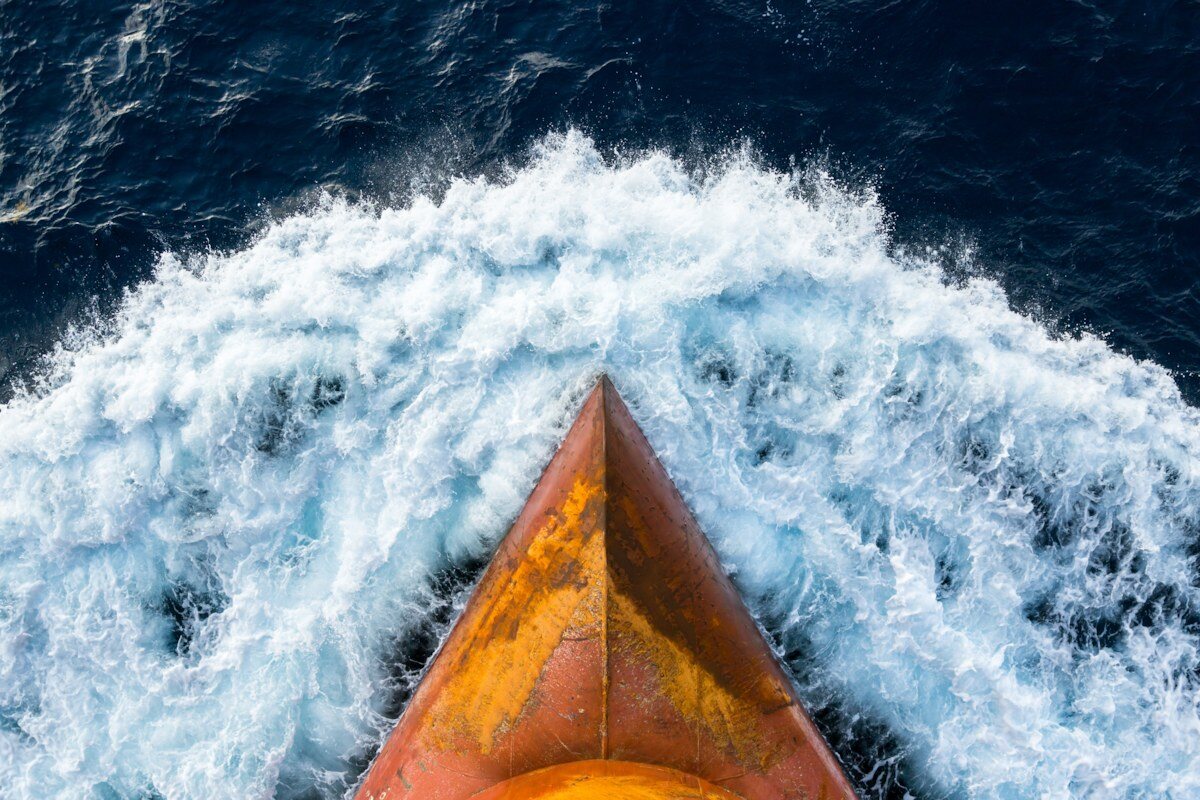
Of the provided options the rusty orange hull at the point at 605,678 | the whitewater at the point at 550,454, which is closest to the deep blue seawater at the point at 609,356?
the whitewater at the point at 550,454

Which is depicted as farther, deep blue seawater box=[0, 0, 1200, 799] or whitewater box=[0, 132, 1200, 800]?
deep blue seawater box=[0, 0, 1200, 799]

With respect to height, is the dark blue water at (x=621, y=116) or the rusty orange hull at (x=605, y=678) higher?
the dark blue water at (x=621, y=116)

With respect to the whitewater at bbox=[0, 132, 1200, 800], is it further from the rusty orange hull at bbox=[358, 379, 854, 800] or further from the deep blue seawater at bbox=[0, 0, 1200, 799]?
the rusty orange hull at bbox=[358, 379, 854, 800]

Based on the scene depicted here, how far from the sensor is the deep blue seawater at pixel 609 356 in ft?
45.7

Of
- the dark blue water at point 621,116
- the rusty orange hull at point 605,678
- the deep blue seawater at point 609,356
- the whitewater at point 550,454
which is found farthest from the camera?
the dark blue water at point 621,116

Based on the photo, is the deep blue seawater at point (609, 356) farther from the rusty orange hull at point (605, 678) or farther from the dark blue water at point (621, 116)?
the rusty orange hull at point (605, 678)

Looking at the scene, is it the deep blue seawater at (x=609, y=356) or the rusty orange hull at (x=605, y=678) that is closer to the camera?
the rusty orange hull at (x=605, y=678)

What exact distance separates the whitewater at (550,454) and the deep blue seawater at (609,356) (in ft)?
0.25

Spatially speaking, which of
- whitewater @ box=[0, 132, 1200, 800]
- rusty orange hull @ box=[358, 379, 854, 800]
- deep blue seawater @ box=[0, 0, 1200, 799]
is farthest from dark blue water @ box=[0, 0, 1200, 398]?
rusty orange hull @ box=[358, 379, 854, 800]

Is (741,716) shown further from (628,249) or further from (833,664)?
(628,249)

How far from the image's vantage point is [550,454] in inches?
594

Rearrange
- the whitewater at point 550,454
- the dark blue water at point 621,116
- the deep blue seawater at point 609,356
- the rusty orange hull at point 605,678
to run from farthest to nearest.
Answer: the dark blue water at point 621,116 < the deep blue seawater at point 609,356 < the whitewater at point 550,454 < the rusty orange hull at point 605,678

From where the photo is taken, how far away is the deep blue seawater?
13930mm

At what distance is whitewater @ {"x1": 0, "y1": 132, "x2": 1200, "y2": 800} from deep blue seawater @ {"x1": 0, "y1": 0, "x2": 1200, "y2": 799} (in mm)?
77
